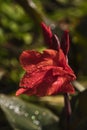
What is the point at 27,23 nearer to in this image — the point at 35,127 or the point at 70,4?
the point at 70,4

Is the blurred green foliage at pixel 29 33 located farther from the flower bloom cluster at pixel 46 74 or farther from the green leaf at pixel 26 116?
the flower bloom cluster at pixel 46 74

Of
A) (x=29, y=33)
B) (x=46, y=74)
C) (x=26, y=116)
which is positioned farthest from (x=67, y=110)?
(x=29, y=33)

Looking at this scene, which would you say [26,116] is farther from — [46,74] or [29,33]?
[29,33]

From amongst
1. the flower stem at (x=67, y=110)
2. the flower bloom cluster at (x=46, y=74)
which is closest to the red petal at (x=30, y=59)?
the flower bloom cluster at (x=46, y=74)

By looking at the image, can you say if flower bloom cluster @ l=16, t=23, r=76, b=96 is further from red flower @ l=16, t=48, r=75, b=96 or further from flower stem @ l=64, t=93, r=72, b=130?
flower stem @ l=64, t=93, r=72, b=130

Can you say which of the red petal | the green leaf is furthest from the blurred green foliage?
the red petal

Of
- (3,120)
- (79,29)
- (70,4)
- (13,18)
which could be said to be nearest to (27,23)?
(13,18)

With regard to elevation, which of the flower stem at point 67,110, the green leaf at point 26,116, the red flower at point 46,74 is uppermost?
the red flower at point 46,74
